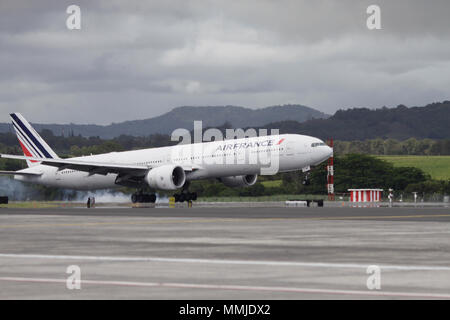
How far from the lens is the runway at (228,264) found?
1302 centimetres

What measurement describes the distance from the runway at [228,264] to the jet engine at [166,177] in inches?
1705

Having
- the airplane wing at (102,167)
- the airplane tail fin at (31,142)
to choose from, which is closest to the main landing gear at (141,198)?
the airplane wing at (102,167)

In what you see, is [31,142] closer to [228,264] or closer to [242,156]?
[242,156]

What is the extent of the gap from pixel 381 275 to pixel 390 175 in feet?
483

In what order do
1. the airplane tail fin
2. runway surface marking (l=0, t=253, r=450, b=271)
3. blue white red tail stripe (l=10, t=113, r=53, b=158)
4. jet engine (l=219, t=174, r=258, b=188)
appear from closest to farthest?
1. runway surface marking (l=0, t=253, r=450, b=271)
2. jet engine (l=219, t=174, r=258, b=188)
3. the airplane tail fin
4. blue white red tail stripe (l=10, t=113, r=53, b=158)

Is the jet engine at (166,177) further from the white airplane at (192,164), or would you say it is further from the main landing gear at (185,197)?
the main landing gear at (185,197)

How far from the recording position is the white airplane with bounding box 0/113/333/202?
232 ft

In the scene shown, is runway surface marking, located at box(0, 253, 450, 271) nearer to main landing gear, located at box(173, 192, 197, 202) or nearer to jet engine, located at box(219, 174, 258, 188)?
main landing gear, located at box(173, 192, 197, 202)

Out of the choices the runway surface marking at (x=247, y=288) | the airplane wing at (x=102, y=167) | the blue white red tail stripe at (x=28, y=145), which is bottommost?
the runway surface marking at (x=247, y=288)

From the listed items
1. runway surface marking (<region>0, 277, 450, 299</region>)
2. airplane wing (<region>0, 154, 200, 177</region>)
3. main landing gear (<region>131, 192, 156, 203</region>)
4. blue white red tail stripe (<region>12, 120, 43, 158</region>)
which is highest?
blue white red tail stripe (<region>12, 120, 43, 158</region>)

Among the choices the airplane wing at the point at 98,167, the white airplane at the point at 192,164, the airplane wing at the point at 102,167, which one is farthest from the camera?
the airplane wing at the point at 98,167

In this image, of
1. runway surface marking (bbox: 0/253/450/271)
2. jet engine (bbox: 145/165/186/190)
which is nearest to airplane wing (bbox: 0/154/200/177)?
jet engine (bbox: 145/165/186/190)

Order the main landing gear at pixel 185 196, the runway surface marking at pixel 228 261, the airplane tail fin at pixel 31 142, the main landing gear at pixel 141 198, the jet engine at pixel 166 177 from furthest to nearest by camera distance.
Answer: the airplane tail fin at pixel 31 142 < the main landing gear at pixel 141 198 < the main landing gear at pixel 185 196 < the jet engine at pixel 166 177 < the runway surface marking at pixel 228 261
